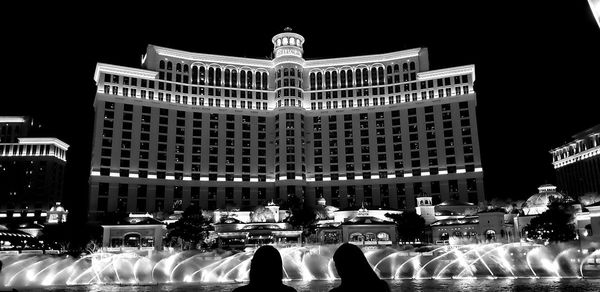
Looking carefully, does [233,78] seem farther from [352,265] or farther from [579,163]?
[352,265]

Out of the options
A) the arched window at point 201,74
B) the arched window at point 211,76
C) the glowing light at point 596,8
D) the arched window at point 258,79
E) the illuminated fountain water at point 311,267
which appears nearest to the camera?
the glowing light at point 596,8

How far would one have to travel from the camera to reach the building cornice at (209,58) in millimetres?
122787

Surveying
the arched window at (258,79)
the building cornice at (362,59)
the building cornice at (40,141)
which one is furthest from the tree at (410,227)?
the building cornice at (40,141)

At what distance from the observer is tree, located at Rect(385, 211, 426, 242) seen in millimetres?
89062

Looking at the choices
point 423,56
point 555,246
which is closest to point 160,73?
point 423,56

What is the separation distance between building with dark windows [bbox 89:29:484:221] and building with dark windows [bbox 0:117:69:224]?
2793cm

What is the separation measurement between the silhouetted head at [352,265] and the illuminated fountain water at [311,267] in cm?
3794

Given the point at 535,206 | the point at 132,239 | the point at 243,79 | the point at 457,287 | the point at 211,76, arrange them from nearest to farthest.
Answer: the point at 457,287
the point at 132,239
the point at 535,206
the point at 211,76
the point at 243,79

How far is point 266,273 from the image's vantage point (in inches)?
206

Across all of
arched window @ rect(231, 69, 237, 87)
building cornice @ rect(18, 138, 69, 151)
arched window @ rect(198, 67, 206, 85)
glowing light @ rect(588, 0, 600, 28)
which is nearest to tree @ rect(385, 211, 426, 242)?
arched window @ rect(231, 69, 237, 87)

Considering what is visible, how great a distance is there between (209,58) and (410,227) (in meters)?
68.4

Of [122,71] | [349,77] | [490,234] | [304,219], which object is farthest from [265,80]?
[490,234]

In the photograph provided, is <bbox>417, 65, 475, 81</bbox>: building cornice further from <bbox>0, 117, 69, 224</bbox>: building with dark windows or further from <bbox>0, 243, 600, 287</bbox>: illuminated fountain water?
<bbox>0, 117, 69, 224</bbox>: building with dark windows

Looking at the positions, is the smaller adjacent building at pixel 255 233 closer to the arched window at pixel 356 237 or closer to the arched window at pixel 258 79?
the arched window at pixel 356 237
